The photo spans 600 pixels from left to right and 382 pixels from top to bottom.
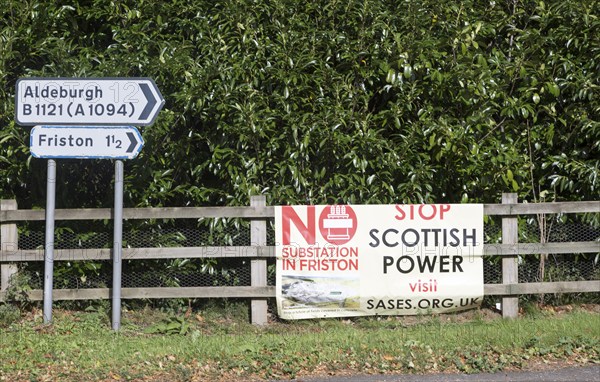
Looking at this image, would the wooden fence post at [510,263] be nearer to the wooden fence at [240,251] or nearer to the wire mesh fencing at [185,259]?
the wooden fence at [240,251]

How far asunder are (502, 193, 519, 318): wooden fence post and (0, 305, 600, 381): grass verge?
160mm

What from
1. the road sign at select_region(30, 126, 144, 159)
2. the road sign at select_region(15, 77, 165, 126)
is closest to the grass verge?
the road sign at select_region(30, 126, 144, 159)

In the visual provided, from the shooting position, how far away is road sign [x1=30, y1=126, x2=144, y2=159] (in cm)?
905

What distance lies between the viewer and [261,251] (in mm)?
9422

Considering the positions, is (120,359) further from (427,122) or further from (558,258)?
(558,258)

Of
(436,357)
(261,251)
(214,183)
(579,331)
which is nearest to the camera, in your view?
(436,357)

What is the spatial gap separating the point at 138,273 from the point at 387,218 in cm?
312

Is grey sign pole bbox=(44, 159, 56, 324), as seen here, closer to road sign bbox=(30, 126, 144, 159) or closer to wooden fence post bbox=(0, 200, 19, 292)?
road sign bbox=(30, 126, 144, 159)

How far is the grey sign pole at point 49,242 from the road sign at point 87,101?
21.7 inches

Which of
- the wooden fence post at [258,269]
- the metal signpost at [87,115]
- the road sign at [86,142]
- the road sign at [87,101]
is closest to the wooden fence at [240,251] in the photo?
the wooden fence post at [258,269]

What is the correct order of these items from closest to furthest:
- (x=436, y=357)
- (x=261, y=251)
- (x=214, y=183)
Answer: (x=436, y=357), (x=261, y=251), (x=214, y=183)

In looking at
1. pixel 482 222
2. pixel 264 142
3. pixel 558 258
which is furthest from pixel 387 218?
pixel 558 258

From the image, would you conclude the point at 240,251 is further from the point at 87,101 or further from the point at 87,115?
the point at 87,101

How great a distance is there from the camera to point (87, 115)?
9.10 metres
